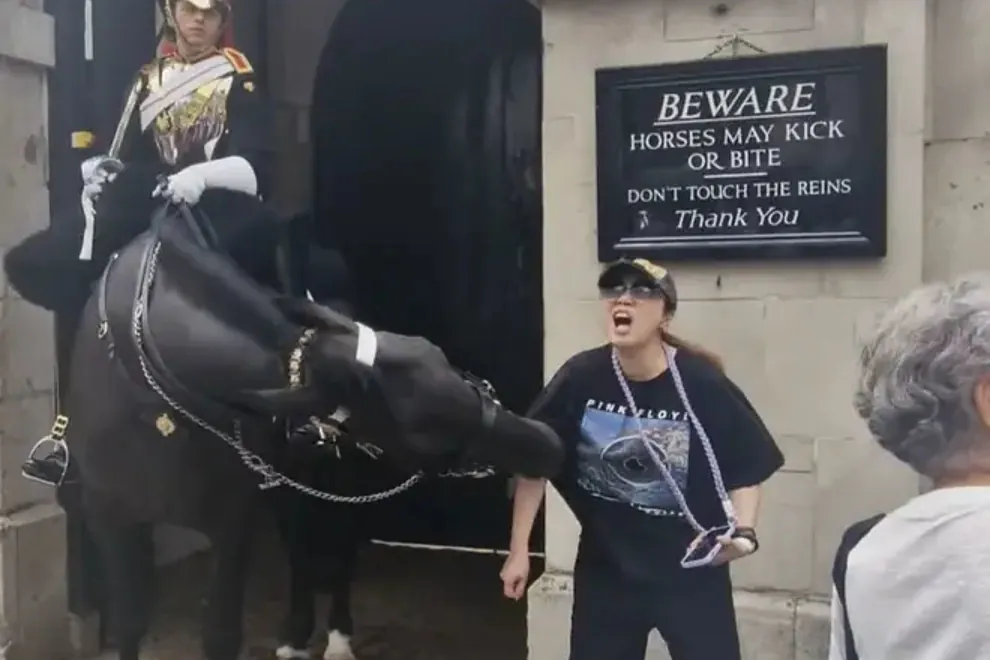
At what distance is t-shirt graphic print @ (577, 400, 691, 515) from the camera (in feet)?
8.85

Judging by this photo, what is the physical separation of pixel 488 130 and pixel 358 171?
424 mm

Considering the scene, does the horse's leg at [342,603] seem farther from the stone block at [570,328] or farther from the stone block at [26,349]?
the stone block at [26,349]

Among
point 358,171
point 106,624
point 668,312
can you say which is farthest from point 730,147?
point 106,624

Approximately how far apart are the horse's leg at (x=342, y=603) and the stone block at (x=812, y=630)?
137 cm

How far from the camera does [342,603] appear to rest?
3785 millimetres

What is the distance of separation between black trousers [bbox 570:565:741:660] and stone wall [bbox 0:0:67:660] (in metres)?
2.21

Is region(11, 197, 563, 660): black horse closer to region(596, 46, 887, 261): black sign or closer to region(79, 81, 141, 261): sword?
region(79, 81, 141, 261): sword

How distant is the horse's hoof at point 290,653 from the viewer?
3.71 metres

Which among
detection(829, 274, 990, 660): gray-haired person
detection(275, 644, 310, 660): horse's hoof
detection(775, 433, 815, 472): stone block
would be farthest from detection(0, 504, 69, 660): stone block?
detection(829, 274, 990, 660): gray-haired person

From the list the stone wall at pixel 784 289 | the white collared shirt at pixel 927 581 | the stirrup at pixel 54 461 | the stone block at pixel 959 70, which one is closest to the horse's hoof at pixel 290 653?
the stone wall at pixel 784 289

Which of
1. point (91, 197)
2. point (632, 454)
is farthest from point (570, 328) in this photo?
point (91, 197)

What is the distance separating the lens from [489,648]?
3869mm

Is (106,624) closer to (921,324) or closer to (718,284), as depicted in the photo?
(718,284)

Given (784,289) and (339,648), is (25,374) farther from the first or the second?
(784,289)
